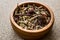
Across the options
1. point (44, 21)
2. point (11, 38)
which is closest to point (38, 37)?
point (44, 21)

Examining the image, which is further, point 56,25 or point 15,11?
point 56,25

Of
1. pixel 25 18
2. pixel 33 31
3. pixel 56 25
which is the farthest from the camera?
pixel 56 25

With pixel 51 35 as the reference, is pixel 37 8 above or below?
above

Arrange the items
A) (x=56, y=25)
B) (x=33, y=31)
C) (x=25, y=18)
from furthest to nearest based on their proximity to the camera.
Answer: (x=56, y=25) < (x=25, y=18) < (x=33, y=31)

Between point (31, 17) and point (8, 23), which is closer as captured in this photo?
point (31, 17)

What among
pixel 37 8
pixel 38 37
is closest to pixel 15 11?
pixel 37 8

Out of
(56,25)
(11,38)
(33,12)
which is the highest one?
(33,12)

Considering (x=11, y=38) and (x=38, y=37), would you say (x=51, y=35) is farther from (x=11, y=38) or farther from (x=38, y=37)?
(x=11, y=38)
